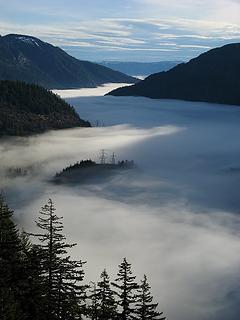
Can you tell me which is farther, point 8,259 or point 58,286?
point 8,259

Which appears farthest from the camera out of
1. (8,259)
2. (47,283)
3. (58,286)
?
(8,259)

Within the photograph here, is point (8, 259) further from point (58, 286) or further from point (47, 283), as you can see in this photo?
point (58, 286)

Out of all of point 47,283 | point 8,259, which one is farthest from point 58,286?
point 8,259

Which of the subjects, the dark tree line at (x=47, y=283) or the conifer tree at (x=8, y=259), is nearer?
the dark tree line at (x=47, y=283)

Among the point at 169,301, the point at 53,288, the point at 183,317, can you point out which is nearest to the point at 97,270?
the point at 169,301

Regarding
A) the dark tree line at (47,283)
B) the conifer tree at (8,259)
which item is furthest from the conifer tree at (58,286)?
the conifer tree at (8,259)

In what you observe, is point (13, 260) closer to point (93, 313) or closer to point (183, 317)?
point (93, 313)

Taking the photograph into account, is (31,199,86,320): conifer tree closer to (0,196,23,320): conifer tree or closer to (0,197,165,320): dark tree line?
(0,197,165,320): dark tree line

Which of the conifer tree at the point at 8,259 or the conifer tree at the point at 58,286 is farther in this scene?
the conifer tree at the point at 8,259

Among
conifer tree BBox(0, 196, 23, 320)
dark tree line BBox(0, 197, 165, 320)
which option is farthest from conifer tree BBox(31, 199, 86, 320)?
conifer tree BBox(0, 196, 23, 320)

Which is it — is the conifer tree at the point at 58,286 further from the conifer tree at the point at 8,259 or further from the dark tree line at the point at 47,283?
the conifer tree at the point at 8,259

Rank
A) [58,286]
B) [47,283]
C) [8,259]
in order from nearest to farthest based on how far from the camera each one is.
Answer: [58,286] → [47,283] → [8,259]
